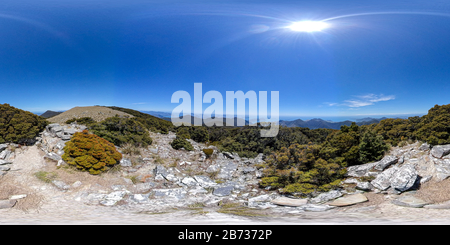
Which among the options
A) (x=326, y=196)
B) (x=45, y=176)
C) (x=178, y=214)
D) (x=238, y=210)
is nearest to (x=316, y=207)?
(x=326, y=196)

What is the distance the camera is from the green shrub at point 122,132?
10286mm

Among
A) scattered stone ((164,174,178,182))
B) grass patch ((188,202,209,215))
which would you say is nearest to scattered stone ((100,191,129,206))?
scattered stone ((164,174,178,182))

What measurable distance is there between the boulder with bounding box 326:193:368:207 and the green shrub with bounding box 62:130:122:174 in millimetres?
8313

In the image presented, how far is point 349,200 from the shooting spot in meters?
4.97

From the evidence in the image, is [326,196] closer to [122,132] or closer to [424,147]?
[424,147]

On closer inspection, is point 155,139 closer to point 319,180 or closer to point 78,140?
point 78,140

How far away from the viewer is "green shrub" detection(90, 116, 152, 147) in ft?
33.7

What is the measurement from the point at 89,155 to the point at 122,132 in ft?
13.7

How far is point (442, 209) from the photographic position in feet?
13.2

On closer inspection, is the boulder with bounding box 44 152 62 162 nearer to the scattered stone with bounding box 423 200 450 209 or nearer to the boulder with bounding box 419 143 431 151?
the scattered stone with bounding box 423 200 450 209

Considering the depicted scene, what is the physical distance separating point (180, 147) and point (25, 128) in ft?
24.3

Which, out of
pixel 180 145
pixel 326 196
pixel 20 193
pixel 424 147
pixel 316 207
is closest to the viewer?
pixel 316 207

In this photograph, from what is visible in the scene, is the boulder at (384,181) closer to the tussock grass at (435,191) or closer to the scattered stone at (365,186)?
the scattered stone at (365,186)
